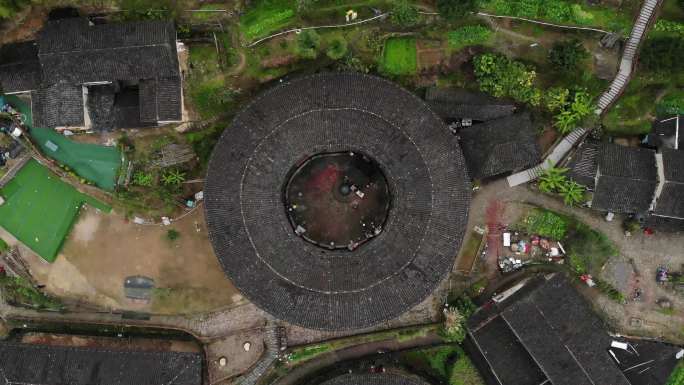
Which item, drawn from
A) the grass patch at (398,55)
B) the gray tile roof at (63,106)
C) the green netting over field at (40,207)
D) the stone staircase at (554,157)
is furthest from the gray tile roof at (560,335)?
the gray tile roof at (63,106)

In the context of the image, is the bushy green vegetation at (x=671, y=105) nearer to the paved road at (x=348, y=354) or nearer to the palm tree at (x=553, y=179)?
the palm tree at (x=553, y=179)

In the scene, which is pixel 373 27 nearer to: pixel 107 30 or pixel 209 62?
pixel 209 62

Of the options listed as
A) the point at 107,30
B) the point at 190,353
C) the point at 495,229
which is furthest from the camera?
the point at 495,229

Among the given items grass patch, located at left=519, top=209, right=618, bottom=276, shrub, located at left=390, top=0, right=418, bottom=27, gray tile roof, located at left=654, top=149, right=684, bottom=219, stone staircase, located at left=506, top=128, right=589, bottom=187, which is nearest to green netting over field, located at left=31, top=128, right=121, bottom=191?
shrub, located at left=390, top=0, right=418, bottom=27

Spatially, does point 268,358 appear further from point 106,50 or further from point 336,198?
point 106,50

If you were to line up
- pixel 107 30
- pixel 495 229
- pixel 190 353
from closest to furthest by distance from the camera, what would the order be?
pixel 107 30
pixel 190 353
pixel 495 229

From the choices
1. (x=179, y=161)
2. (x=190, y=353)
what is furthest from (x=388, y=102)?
(x=190, y=353)
